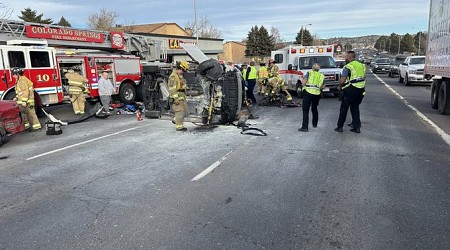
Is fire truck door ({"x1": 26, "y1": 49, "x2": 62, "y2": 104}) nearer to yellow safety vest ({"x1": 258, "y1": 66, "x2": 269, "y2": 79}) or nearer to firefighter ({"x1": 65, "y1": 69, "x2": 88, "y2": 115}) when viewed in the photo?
firefighter ({"x1": 65, "y1": 69, "x2": 88, "y2": 115})

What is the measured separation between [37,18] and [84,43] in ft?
169

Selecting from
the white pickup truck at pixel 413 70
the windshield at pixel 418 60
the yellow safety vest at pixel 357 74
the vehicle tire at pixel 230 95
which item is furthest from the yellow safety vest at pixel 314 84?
the windshield at pixel 418 60

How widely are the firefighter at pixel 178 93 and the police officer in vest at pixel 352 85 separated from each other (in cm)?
371

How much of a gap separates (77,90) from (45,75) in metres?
1.12

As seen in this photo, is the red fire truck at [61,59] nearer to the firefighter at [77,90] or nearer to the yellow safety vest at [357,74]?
the firefighter at [77,90]

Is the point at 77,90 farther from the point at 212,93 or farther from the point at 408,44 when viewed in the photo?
the point at 408,44

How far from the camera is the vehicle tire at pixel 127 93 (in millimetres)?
14578

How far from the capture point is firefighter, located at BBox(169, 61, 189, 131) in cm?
860

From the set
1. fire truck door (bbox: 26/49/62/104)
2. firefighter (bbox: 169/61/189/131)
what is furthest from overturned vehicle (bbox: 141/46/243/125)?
fire truck door (bbox: 26/49/62/104)

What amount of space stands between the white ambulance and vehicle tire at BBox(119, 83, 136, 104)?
6632 millimetres

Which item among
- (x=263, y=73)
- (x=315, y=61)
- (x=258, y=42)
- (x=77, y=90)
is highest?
(x=258, y=42)

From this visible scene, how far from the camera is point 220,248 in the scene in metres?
3.18

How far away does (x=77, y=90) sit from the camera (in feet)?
37.7

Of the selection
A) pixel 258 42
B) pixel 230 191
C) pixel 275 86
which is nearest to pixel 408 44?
pixel 258 42
